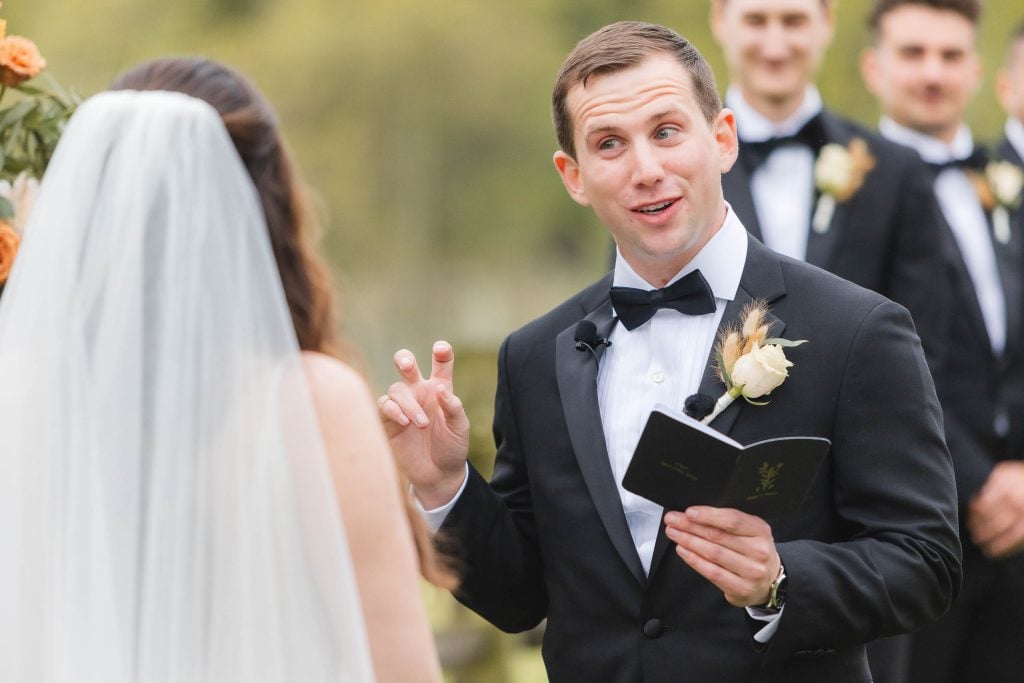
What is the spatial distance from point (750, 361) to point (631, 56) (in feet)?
2.42

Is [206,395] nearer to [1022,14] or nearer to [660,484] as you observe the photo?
[660,484]

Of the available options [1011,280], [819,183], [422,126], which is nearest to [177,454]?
[819,183]

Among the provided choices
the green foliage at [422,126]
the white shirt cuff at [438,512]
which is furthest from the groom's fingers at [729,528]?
the green foliage at [422,126]

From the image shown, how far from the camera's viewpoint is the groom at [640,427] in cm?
313

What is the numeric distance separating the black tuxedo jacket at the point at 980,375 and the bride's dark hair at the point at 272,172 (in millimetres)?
3214

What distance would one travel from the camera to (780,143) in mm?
5512

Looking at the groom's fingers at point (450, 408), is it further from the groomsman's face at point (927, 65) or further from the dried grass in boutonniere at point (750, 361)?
the groomsman's face at point (927, 65)

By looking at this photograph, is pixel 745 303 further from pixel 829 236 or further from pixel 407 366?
pixel 829 236

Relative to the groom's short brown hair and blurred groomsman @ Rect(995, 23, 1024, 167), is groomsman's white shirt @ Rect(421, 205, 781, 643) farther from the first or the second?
blurred groomsman @ Rect(995, 23, 1024, 167)

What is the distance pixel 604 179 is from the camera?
11.3 feet

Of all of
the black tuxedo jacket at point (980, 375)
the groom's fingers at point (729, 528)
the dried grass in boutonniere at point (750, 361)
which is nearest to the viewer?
the groom's fingers at point (729, 528)

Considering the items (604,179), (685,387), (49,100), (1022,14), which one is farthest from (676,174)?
(1022,14)

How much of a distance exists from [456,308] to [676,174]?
1483 cm

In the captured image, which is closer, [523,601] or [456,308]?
[523,601]
